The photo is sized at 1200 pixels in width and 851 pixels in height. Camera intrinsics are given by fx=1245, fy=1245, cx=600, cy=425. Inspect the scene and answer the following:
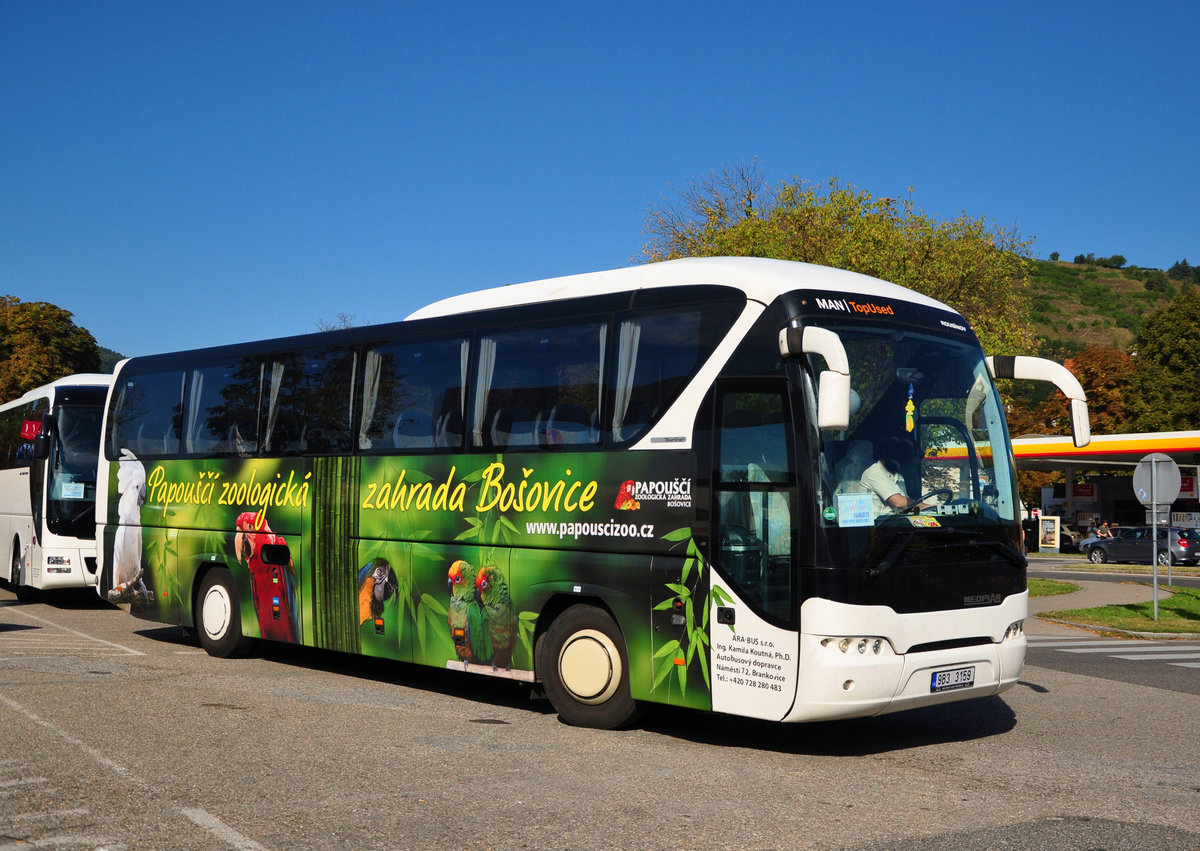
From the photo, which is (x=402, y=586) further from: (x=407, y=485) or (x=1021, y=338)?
(x=1021, y=338)

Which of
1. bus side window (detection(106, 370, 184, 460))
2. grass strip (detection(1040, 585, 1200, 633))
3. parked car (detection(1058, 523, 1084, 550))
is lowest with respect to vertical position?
parked car (detection(1058, 523, 1084, 550))

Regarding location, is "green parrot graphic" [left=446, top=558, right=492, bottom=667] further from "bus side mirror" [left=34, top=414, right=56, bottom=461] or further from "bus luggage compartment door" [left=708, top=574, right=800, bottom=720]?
"bus side mirror" [left=34, top=414, right=56, bottom=461]

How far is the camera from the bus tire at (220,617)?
44.3 ft

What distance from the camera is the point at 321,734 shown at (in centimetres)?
895

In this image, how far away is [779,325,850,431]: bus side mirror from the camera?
7680mm

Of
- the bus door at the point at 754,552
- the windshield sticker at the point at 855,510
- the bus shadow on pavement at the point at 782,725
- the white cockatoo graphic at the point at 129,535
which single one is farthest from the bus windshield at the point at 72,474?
the windshield sticker at the point at 855,510

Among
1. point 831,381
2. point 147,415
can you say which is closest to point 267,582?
point 147,415

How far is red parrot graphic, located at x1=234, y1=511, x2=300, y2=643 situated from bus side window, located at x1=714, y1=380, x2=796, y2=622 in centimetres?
571

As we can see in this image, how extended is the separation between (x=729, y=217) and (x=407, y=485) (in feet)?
90.1

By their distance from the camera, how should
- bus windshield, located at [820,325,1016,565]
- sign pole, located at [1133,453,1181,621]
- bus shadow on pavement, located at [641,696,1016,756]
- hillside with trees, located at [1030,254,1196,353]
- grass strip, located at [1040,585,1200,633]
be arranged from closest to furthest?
bus windshield, located at [820,325,1016,565], bus shadow on pavement, located at [641,696,1016,756], grass strip, located at [1040,585,1200,633], sign pole, located at [1133,453,1181,621], hillside with trees, located at [1030,254,1196,353]

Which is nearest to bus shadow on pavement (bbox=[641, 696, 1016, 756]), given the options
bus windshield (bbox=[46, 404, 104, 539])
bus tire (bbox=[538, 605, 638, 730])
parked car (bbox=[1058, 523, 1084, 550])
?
bus tire (bbox=[538, 605, 638, 730])

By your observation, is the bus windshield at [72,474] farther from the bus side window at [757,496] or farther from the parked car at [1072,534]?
the parked car at [1072,534]

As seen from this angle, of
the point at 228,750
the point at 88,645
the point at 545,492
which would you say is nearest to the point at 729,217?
the point at 88,645

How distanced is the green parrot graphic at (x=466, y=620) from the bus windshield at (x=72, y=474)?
1061 centimetres
